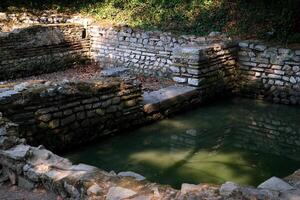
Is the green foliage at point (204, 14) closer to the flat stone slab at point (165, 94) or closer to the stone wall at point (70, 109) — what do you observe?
the flat stone slab at point (165, 94)

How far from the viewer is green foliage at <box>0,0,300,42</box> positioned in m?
11.5

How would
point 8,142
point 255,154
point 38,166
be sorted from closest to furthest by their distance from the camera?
point 38,166 → point 8,142 → point 255,154

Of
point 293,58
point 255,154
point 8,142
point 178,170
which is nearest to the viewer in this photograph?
point 8,142

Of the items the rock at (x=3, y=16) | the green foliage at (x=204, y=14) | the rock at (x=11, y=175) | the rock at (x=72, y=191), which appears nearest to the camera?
the rock at (x=72, y=191)

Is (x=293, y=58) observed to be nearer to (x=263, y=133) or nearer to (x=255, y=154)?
(x=263, y=133)

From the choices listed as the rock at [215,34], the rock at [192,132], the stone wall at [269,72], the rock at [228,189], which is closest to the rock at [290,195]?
the rock at [228,189]

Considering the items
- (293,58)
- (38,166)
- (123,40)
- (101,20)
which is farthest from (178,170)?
(101,20)

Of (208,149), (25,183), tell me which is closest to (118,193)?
(25,183)

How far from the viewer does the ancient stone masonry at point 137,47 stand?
12.2 metres

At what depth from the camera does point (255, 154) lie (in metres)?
7.53

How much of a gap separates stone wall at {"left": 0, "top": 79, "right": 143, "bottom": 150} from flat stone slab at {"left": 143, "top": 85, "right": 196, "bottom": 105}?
1.75 ft

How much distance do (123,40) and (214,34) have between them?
2.91 m

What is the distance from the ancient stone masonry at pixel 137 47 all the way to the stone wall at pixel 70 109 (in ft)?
12.4

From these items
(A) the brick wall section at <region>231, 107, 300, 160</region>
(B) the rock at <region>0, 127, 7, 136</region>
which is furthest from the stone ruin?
(A) the brick wall section at <region>231, 107, 300, 160</region>
